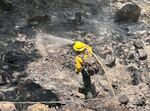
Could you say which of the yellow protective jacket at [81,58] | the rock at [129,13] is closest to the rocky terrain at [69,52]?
the rock at [129,13]

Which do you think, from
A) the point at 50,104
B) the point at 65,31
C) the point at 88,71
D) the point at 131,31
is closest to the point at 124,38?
the point at 131,31

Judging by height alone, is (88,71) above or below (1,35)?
above

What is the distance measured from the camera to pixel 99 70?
506 inches

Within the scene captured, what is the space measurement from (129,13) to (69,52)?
3.59 metres

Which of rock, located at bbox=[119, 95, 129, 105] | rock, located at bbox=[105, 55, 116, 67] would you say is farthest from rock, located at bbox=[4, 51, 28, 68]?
rock, located at bbox=[119, 95, 129, 105]

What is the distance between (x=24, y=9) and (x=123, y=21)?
4.04m

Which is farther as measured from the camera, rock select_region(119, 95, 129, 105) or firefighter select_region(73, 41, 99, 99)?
rock select_region(119, 95, 129, 105)

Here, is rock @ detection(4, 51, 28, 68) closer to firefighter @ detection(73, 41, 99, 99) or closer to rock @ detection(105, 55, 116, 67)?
firefighter @ detection(73, 41, 99, 99)

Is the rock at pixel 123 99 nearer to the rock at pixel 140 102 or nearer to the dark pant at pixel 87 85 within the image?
the rock at pixel 140 102

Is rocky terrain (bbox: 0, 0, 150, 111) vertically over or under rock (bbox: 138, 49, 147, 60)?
under

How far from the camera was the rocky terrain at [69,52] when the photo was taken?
11.7m

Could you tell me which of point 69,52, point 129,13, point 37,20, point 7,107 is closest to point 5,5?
point 37,20

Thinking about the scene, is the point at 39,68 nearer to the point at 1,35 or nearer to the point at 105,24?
the point at 1,35

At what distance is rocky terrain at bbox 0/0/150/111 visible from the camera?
11688 mm
